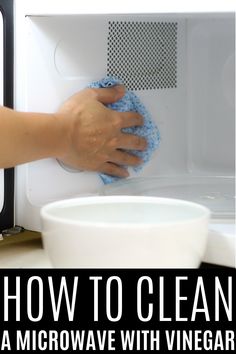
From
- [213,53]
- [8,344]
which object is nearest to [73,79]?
[213,53]

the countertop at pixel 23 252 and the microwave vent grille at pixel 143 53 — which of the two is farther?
the microwave vent grille at pixel 143 53

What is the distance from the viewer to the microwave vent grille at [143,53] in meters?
0.98

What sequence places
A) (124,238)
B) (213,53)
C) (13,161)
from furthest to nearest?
(213,53) → (13,161) → (124,238)

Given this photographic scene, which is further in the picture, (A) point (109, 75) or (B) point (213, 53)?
(B) point (213, 53)

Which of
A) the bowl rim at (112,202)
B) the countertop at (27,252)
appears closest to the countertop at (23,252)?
the countertop at (27,252)

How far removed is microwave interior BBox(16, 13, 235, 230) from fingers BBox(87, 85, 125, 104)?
0.02 m

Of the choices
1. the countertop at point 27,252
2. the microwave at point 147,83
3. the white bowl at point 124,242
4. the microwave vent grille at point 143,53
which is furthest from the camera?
the microwave vent grille at point 143,53

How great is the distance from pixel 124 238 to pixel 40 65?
397 millimetres

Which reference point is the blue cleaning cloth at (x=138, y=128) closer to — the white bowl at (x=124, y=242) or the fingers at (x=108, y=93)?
the fingers at (x=108, y=93)

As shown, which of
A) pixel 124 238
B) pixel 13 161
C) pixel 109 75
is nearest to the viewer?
pixel 124 238

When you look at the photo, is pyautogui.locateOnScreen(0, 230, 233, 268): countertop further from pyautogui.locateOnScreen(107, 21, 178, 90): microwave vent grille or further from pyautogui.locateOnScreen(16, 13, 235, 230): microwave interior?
pyautogui.locateOnScreen(107, 21, 178, 90): microwave vent grille

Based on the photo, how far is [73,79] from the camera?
37.1 inches

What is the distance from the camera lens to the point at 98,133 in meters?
0.95

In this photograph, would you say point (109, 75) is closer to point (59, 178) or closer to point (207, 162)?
point (59, 178)
